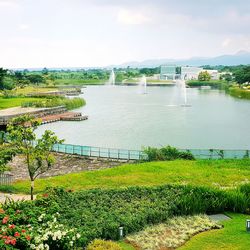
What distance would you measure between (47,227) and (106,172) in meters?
12.1

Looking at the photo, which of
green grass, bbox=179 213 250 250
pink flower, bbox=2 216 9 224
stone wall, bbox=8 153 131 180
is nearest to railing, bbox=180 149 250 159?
stone wall, bbox=8 153 131 180

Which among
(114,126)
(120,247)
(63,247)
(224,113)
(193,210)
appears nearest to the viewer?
(63,247)

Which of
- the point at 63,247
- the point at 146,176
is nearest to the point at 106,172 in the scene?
the point at 146,176

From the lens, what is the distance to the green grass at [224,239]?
1259 cm

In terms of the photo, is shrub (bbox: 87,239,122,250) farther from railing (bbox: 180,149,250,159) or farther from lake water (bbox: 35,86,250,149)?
lake water (bbox: 35,86,250,149)

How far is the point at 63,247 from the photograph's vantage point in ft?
35.3

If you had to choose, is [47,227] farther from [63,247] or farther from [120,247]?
[120,247]

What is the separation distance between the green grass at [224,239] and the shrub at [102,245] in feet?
7.06

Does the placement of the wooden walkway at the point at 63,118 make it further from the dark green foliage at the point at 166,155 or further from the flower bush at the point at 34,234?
the flower bush at the point at 34,234

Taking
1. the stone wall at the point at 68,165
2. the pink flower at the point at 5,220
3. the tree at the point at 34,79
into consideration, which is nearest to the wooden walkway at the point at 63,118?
the stone wall at the point at 68,165

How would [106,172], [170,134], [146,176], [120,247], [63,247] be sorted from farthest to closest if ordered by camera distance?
[170,134] → [106,172] → [146,176] → [120,247] → [63,247]

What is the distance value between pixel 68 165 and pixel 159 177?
9373mm

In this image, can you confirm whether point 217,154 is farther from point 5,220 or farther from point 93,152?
point 5,220

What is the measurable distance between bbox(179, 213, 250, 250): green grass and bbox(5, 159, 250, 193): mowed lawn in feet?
17.8
